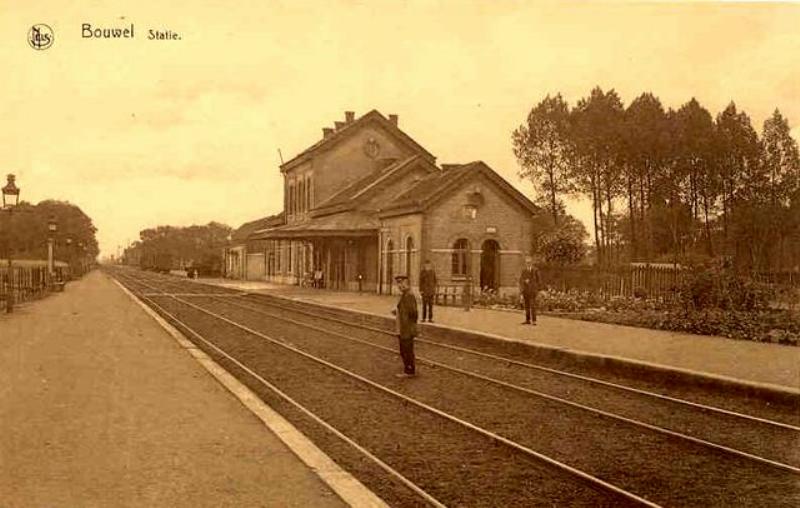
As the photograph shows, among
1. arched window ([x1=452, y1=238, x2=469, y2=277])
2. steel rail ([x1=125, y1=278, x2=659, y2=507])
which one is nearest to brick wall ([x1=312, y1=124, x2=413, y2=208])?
arched window ([x1=452, y1=238, x2=469, y2=277])

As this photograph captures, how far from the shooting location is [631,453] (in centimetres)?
714

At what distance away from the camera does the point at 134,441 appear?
275 inches

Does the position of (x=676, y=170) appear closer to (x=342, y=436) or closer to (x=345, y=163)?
(x=345, y=163)

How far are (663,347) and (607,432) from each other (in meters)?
6.72

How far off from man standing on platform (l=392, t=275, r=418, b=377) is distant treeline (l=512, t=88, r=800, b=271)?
24057 mm

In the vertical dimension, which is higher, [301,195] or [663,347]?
[301,195]

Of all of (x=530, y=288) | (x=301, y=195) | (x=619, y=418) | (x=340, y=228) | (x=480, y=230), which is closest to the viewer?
(x=619, y=418)

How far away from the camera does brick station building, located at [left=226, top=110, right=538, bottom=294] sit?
33219mm

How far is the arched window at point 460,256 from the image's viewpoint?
3319 cm

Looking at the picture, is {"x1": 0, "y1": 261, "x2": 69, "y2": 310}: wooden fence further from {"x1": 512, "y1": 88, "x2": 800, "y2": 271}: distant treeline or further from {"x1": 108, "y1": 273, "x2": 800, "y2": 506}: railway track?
{"x1": 512, "y1": 88, "x2": 800, "y2": 271}: distant treeline

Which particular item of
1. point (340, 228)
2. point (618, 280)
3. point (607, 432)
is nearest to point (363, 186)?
point (340, 228)

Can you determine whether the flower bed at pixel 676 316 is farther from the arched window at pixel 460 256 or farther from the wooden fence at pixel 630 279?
the arched window at pixel 460 256

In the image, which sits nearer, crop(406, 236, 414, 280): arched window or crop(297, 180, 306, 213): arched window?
crop(406, 236, 414, 280): arched window

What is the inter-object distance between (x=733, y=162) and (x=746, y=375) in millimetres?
31484
